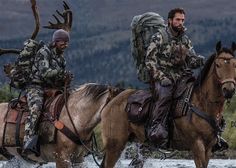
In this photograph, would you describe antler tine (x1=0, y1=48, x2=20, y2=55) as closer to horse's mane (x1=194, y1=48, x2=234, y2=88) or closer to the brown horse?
the brown horse

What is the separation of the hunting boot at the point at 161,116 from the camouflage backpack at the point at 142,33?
1081mm

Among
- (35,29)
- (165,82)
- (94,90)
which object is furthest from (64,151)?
(35,29)

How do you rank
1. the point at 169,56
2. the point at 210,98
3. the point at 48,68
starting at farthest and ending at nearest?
the point at 48,68
the point at 169,56
the point at 210,98

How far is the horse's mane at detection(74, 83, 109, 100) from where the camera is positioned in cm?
1080

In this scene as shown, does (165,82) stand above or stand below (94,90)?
above

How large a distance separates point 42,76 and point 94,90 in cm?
82

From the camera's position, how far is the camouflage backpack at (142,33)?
11078 millimetres

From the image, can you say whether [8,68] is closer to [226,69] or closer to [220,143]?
[220,143]

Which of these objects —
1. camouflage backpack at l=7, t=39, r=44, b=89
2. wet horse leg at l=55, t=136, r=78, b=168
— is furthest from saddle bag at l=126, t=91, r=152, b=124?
camouflage backpack at l=7, t=39, r=44, b=89

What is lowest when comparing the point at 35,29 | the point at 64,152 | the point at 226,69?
the point at 64,152

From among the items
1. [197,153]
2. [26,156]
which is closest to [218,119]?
[197,153]

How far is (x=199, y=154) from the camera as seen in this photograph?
925 cm

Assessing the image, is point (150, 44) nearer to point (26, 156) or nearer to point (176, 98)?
point (176, 98)

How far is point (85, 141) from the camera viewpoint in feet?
35.2
